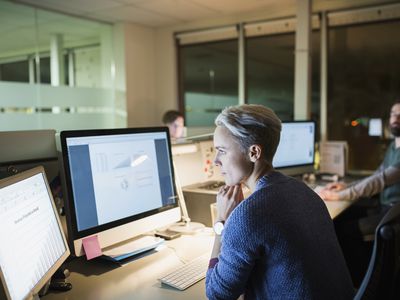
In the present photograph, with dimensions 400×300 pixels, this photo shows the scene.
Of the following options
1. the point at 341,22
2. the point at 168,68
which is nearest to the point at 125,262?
the point at 341,22

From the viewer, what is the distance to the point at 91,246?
54.5 inches

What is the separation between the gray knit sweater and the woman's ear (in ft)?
0.29

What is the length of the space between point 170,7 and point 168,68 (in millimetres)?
1074

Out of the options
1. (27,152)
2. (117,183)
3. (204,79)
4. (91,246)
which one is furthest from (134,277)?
(204,79)

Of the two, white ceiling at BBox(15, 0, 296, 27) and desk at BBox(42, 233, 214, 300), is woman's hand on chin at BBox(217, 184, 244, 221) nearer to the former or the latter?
desk at BBox(42, 233, 214, 300)

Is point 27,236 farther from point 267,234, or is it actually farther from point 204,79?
point 204,79

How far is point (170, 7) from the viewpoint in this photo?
432 cm

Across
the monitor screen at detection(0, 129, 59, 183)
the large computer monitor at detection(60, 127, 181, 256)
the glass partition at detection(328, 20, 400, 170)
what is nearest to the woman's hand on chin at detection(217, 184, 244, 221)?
the large computer monitor at detection(60, 127, 181, 256)

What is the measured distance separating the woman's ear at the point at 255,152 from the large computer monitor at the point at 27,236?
621 mm

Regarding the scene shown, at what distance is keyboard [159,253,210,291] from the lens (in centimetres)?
129

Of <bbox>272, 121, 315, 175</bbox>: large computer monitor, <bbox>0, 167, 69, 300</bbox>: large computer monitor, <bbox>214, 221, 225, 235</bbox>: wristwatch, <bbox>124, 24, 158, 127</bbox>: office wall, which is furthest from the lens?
<bbox>124, 24, 158, 127</bbox>: office wall

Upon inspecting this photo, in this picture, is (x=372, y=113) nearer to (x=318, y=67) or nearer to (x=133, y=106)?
(x=318, y=67)

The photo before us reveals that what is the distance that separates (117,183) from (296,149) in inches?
73.3

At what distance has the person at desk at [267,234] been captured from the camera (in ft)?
3.41
